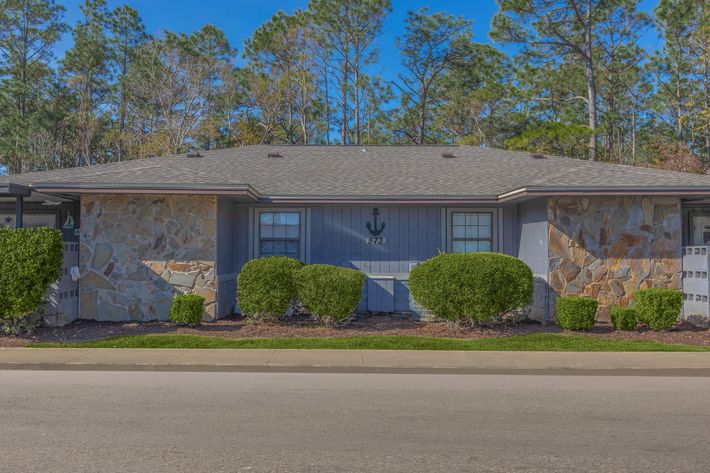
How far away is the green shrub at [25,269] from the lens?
1095 centimetres

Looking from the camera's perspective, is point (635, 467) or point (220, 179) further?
point (220, 179)

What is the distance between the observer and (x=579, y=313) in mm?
11828

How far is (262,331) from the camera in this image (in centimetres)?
1189

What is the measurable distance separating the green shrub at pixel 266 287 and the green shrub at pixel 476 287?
9.52 feet

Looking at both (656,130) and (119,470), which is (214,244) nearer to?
(119,470)

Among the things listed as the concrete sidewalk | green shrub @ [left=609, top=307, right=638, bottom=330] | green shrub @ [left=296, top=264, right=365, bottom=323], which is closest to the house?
green shrub @ [left=609, top=307, right=638, bottom=330]

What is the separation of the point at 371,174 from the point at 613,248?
21.8 feet

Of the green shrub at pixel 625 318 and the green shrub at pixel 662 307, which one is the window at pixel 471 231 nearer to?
the green shrub at pixel 625 318

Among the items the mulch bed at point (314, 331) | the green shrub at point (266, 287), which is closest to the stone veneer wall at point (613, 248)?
the mulch bed at point (314, 331)

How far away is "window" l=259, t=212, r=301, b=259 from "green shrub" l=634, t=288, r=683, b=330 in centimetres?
823

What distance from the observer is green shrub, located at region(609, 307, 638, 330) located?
39.4 feet

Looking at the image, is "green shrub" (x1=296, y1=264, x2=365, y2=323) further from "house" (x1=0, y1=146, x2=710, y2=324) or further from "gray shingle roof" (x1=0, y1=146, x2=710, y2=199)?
"gray shingle roof" (x1=0, y1=146, x2=710, y2=199)

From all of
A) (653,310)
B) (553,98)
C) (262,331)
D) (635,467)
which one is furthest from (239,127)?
(635,467)

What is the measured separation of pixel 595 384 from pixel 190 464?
5.67m
